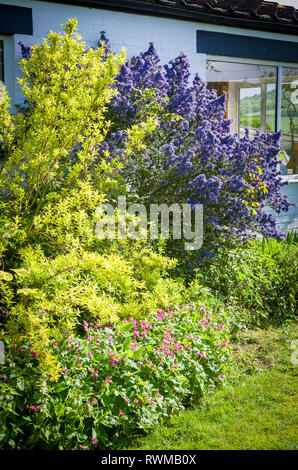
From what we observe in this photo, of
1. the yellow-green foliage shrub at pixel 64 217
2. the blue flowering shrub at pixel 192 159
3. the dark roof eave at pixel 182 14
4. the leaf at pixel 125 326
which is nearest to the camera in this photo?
the yellow-green foliage shrub at pixel 64 217

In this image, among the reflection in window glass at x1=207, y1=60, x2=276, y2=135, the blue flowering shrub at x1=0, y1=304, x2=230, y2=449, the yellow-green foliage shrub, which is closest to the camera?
the blue flowering shrub at x1=0, y1=304, x2=230, y2=449

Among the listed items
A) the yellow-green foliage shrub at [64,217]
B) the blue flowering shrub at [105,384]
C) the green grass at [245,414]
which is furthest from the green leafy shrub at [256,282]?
the blue flowering shrub at [105,384]

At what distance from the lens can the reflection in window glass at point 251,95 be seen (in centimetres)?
840

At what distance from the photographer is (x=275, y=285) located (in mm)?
5898

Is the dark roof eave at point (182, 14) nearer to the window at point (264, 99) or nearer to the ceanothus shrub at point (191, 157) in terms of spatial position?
the window at point (264, 99)

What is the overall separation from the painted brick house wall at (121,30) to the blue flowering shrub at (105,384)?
3.33 meters

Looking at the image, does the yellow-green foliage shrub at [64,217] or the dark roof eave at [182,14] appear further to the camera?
the dark roof eave at [182,14]

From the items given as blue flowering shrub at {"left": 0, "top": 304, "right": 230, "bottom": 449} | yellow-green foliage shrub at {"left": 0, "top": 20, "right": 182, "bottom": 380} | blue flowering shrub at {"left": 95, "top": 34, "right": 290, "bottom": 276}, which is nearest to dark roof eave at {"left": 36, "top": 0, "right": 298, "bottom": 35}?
blue flowering shrub at {"left": 95, "top": 34, "right": 290, "bottom": 276}

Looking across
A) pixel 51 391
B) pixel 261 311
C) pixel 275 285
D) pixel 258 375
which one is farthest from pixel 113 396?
pixel 275 285

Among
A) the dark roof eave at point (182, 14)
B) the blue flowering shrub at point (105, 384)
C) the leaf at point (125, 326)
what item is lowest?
the blue flowering shrub at point (105, 384)

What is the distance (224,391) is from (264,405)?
308 mm

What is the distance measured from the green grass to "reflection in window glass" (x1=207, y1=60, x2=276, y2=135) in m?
4.99

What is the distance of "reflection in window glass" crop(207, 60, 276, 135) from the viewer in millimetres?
8398

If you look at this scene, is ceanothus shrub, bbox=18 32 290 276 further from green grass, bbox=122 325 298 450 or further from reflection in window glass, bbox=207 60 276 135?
reflection in window glass, bbox=207 60 276 135
